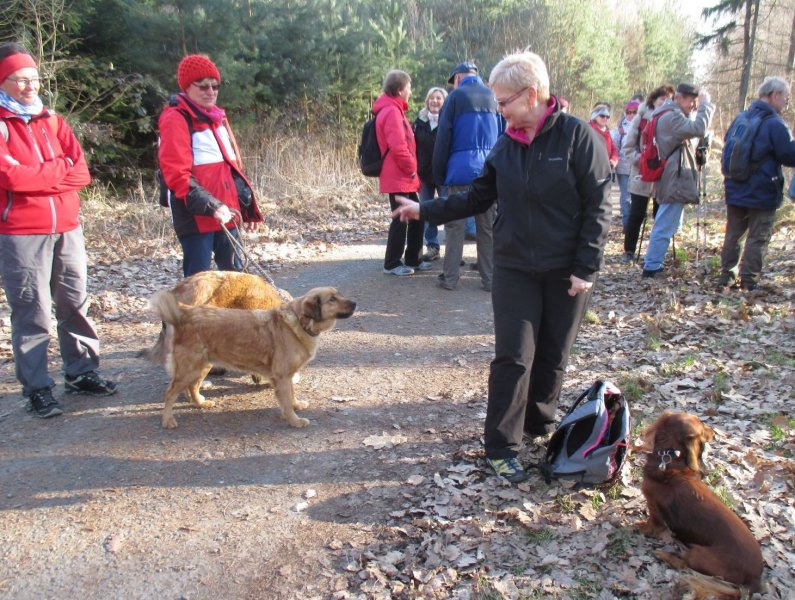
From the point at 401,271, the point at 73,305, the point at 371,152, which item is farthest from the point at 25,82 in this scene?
the point at 401,271

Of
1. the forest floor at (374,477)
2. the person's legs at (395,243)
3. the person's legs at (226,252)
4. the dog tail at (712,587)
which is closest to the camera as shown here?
the dog tail at (712,587)

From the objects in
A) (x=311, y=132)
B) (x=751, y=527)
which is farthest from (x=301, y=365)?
(x=311, y=132)

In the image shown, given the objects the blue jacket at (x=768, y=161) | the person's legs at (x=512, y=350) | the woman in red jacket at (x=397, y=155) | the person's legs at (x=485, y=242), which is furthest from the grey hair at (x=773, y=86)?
the person's legs at (x=512, y=350)

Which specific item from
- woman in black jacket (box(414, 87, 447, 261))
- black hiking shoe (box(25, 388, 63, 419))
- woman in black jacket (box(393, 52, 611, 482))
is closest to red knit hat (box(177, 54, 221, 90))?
woman in black jacket (box(393, 52, 611, 482))

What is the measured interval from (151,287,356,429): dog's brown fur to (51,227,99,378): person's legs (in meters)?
0.81

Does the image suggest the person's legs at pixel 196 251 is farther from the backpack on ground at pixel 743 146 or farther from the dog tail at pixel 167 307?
the backpack on ground at pixel 743 146

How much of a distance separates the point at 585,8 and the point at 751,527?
30322mm

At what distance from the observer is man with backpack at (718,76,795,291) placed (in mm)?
6684

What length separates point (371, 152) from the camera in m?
8.13

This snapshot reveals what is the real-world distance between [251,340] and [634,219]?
6996 millimetres

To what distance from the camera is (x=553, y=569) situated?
306cm

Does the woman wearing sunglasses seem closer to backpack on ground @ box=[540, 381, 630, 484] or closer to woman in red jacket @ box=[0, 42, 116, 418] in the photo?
woman in red jacket @ box=[0, 42, 116, 418]

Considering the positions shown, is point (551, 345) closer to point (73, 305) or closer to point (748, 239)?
point (73, 305)

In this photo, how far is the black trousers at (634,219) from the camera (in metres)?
9.02
